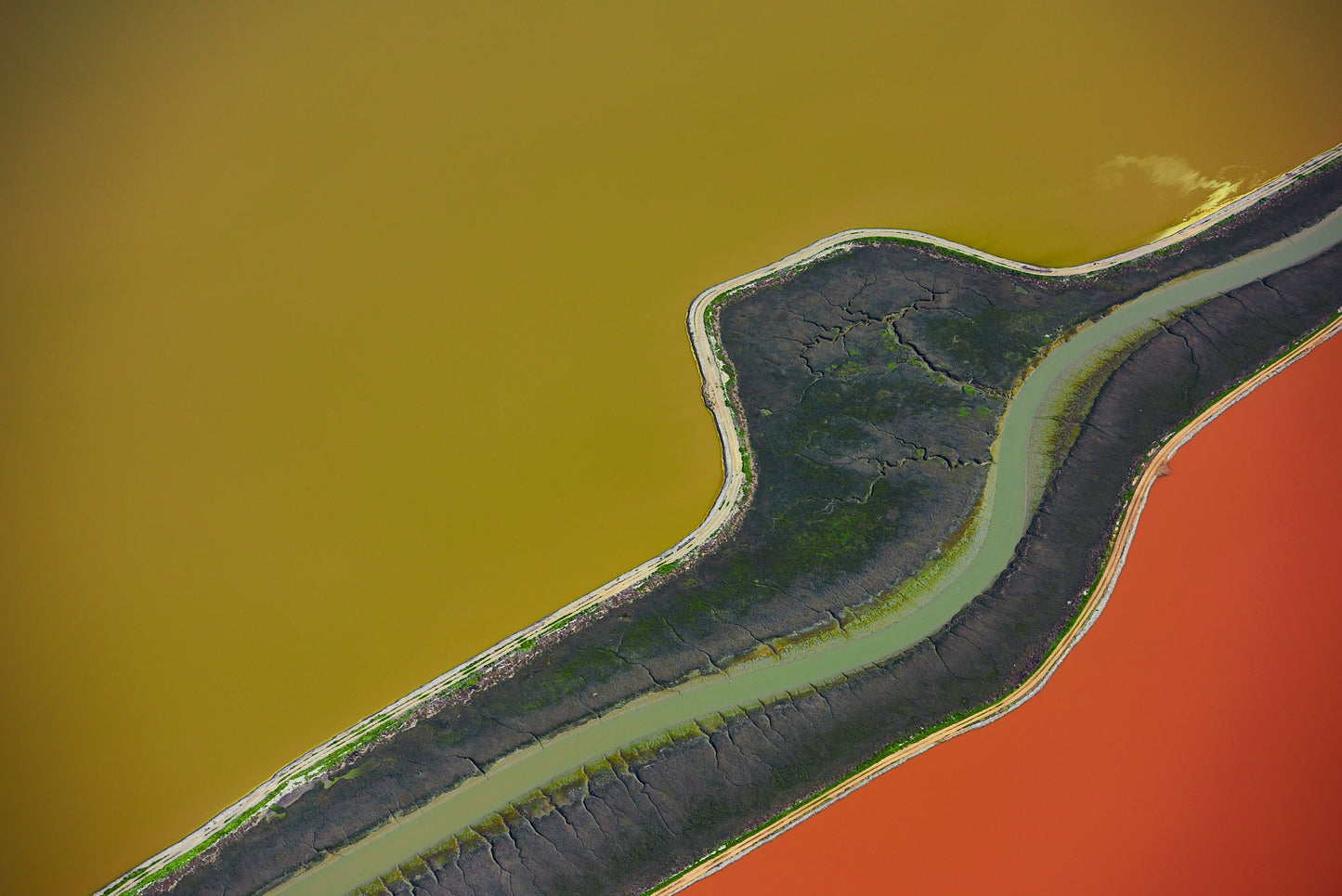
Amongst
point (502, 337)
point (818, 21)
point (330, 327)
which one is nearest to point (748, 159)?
point (818, 21)

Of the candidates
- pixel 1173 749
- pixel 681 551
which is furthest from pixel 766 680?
pixel 1173 749

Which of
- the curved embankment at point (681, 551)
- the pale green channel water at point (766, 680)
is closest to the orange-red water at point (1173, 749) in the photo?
the pale green channel water at point (766, 680)

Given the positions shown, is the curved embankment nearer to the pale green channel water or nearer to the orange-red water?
the pale green channel water

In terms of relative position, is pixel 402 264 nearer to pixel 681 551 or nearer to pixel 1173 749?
pixel 681 551

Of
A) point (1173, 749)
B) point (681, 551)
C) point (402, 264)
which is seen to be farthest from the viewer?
point (402, 264)

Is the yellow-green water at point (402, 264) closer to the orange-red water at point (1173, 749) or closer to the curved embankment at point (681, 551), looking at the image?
the curved embankment at point (681, 551)

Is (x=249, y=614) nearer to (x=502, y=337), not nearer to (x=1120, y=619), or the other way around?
(x=502, y=337)
